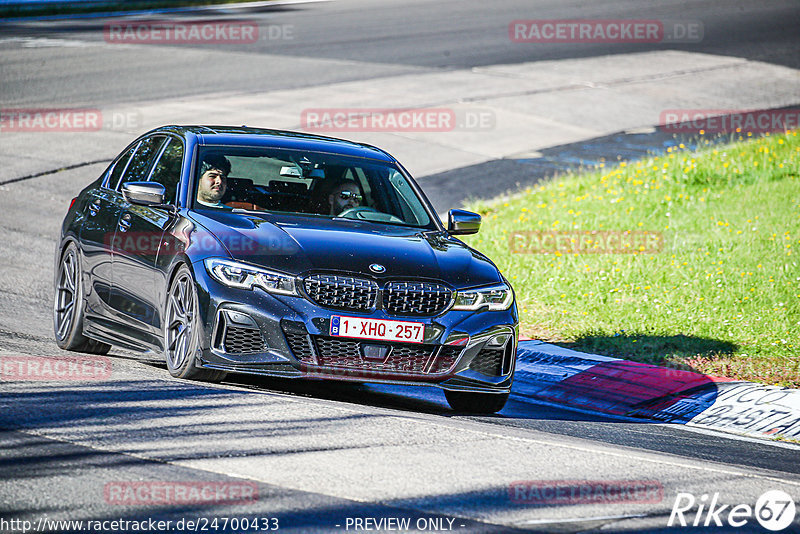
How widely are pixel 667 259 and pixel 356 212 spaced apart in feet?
18.4

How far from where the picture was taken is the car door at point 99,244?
29.0ft

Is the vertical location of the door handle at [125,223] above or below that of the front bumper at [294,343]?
above

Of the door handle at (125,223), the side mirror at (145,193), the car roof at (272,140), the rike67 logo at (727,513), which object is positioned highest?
the car roof at (272,140)

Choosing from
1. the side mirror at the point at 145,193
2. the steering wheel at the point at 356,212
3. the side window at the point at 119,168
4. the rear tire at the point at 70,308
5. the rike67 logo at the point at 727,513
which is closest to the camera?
the rike67 logo at the point at 727,513

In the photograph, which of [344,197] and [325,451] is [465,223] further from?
[325,451]

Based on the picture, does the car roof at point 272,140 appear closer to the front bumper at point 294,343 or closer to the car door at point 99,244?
the car door at point 99,244

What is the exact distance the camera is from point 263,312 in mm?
7270

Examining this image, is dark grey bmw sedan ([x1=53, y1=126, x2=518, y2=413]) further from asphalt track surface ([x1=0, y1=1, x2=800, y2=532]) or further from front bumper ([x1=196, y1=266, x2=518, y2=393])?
asphalt track surface ([x1=0, y1=1, x2=800, y2=532])

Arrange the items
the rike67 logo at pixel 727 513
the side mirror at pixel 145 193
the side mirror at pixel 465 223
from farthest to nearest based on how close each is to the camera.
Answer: the side mirror at pixel 465 223 < the side mirror at pixel 145 193 < the rike67 logo at pixel 727 513

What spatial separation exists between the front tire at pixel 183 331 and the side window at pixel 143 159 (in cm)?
166

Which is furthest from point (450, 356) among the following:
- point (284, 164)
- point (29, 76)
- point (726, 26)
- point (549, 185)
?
point (726, 26)

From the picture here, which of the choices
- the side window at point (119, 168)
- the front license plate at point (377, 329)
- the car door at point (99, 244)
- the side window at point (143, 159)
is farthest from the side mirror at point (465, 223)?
the side window at point (119, 168)

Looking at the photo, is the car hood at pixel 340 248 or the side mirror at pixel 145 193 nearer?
the car hood at pixel 340 248

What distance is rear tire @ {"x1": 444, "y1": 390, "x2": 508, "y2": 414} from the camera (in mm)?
8211
